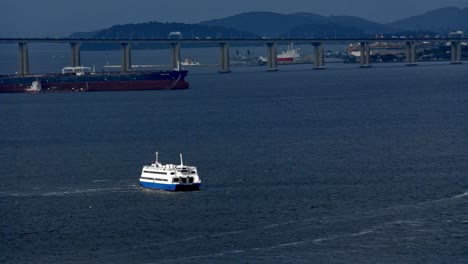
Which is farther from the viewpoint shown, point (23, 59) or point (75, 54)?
point (75, 54)

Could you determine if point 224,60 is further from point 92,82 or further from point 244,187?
point 244,187

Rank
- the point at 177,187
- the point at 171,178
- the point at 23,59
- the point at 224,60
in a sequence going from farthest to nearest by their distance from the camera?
the point at 224,60
the point at 23,59
the point at 171,178
the point at 177,187

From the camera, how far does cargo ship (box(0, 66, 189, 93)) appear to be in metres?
137

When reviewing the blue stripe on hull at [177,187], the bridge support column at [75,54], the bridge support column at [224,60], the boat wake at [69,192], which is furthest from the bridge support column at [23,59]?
the blue stripe on hull at [177,187]

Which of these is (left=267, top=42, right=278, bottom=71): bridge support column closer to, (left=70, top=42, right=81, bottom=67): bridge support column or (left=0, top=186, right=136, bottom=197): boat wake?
(left=70, top=42, right=81, bottom=67): bridge support column

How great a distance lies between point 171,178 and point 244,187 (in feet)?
10.0

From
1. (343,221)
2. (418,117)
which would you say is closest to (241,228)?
(343,221)

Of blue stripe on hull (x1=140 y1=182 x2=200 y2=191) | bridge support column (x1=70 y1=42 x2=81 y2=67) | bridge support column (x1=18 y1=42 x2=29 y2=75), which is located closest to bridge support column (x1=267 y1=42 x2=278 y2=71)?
bridge support column (x1=70 y1=42 x2=81 y2=67)

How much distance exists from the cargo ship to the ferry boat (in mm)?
85001

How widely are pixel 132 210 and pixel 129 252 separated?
7.50m

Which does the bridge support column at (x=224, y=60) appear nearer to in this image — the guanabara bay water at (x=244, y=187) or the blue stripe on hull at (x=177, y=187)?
the guanabara bay water at (x=244, y=187)

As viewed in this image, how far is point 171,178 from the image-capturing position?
169 ft

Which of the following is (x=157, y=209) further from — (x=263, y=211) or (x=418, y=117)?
(x=418, y=117)

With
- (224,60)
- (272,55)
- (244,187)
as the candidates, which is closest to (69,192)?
(244,187)
